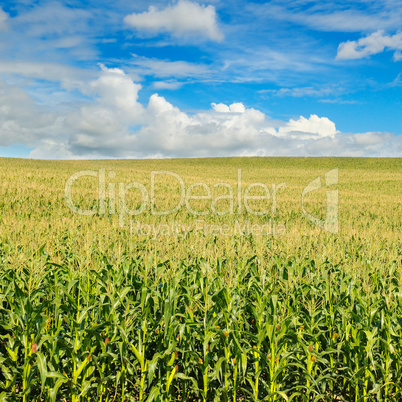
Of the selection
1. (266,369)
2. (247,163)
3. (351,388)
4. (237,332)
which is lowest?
(351,388)

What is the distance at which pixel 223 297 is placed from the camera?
4.95 metres

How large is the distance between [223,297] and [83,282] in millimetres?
2242

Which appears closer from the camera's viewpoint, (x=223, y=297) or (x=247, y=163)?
(x=223, y=297)

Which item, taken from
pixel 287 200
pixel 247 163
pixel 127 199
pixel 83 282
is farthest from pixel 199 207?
pixel 247 163

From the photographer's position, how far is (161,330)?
4645 millimetres

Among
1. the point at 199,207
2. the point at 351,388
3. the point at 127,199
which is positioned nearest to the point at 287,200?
the point at 199,207

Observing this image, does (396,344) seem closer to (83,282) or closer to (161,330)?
(161,330)

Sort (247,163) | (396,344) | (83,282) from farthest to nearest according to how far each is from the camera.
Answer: (247,163) → (83,282) → (396,344)

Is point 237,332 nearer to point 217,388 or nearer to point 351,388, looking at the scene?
point 217,388

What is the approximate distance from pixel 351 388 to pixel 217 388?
2.13m

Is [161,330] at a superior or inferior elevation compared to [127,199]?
inferior

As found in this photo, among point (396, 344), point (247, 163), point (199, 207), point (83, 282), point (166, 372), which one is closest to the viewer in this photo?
point (166, 372)

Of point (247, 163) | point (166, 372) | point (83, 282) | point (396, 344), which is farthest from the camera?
point (247, 163)

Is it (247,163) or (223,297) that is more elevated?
(247,163)
